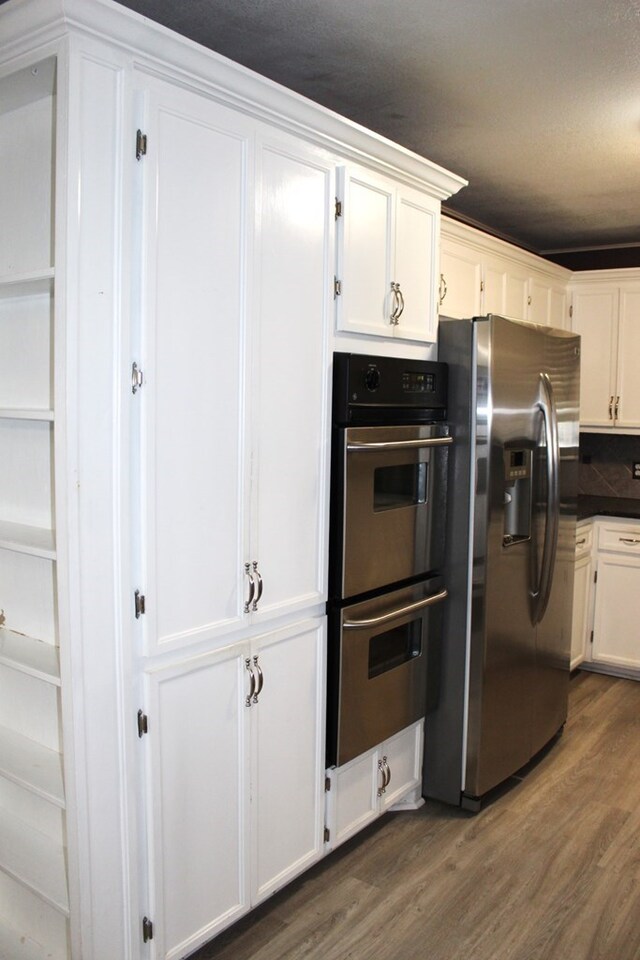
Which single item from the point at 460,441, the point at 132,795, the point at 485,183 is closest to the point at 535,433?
the point at 460,441

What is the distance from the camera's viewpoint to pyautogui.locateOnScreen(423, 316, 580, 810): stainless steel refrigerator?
2.84 meters

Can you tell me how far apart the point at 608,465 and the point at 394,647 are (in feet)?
9.50

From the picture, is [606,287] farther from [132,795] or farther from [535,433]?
[132,795]

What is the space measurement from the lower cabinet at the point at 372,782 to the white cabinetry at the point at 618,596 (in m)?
1.88

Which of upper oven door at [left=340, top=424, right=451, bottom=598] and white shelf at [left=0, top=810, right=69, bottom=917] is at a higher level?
upper oven door at [left=340, top=424, right=451, bottom=598]

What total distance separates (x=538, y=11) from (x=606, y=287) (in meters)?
2.83

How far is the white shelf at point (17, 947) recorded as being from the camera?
79.4 inches

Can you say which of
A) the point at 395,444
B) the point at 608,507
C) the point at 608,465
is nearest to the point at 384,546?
the point at 395,444

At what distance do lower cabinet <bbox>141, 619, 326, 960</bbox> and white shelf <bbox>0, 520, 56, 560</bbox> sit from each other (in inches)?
14.9

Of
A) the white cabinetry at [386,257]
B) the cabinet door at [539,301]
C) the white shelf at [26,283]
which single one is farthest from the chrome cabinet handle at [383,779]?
the cabinet door at [539,301]

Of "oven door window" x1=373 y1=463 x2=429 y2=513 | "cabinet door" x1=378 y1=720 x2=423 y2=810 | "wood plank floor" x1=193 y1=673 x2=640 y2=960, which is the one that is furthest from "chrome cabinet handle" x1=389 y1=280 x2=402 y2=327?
"wood plank floor" x1=193 y1=673 x2=640 y2=960

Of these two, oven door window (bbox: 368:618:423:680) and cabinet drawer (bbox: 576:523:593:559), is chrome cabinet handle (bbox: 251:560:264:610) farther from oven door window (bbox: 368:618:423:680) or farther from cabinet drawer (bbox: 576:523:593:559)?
cabinet drawer (bbox: 576:523:593:559)

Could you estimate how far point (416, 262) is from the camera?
2.75 metres

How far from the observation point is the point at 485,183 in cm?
380
